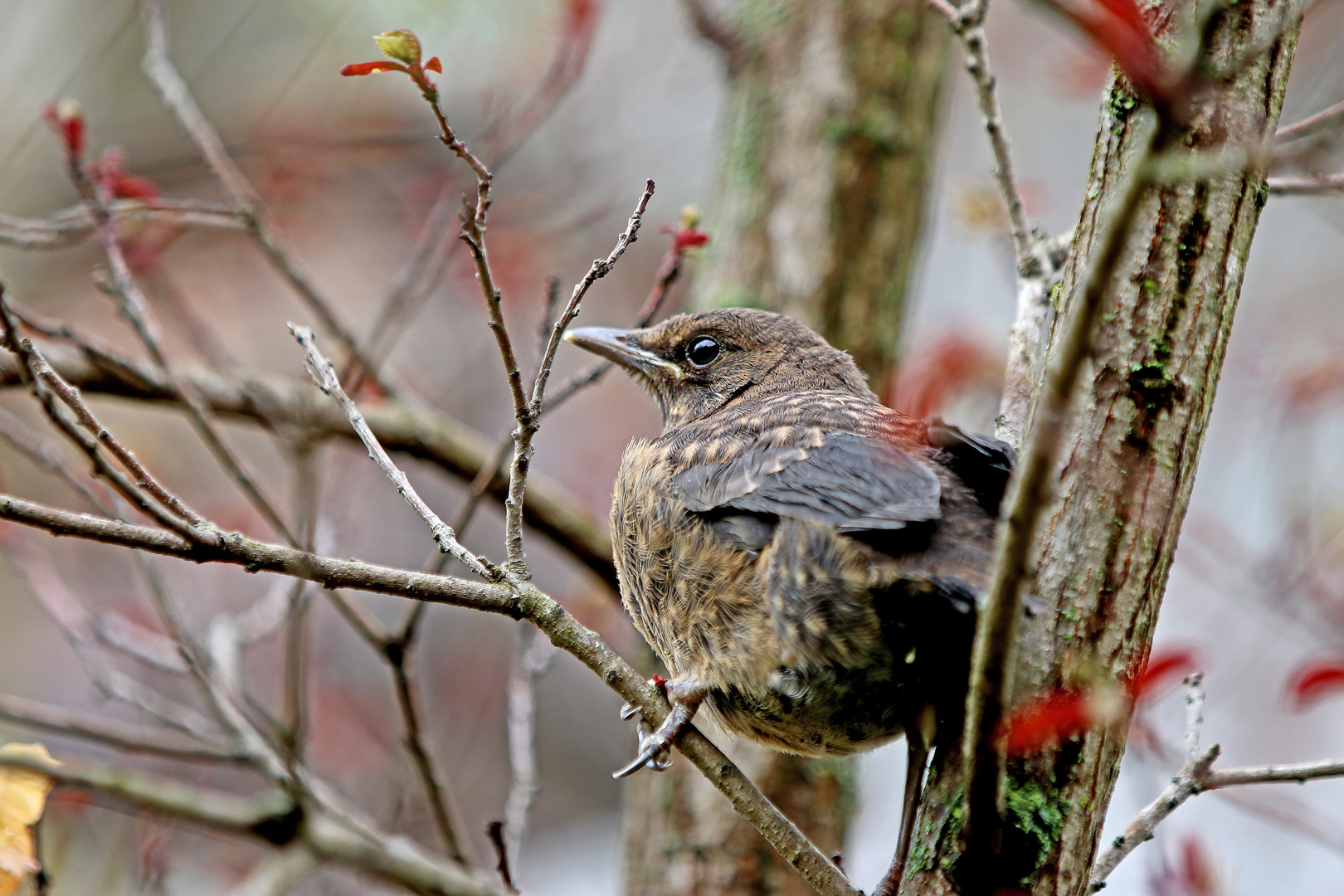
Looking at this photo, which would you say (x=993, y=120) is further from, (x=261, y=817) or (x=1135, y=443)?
(x=261, y=817)

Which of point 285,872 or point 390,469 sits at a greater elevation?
point 390,469

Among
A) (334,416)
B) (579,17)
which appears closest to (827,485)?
(334,416)

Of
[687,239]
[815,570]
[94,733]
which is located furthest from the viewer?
[687,239]

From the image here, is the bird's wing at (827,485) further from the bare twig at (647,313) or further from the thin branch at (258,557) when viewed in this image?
the thin branch at (258,557)

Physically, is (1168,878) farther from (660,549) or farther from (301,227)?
(301,227)

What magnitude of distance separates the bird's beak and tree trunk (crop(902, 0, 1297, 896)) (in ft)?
5.60

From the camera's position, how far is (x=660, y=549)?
2650 mm

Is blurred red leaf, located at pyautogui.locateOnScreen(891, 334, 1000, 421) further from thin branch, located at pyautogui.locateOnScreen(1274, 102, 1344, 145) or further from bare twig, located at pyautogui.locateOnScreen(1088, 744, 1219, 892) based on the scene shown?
bare twig, located at pyautogui.locateOnScreen(1088, 744, 1219, 892)

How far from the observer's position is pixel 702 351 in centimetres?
350

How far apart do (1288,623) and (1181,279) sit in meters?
3.94

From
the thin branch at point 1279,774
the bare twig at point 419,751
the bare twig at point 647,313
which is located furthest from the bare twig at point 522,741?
the thin branch at point 1279,774

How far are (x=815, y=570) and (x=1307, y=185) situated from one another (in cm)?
154

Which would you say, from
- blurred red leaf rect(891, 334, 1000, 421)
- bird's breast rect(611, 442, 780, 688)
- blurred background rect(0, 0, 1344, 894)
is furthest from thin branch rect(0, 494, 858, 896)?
blurred red leaf rect(891, 334, 1000, 421)

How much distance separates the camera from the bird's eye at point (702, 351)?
11.5 feet
